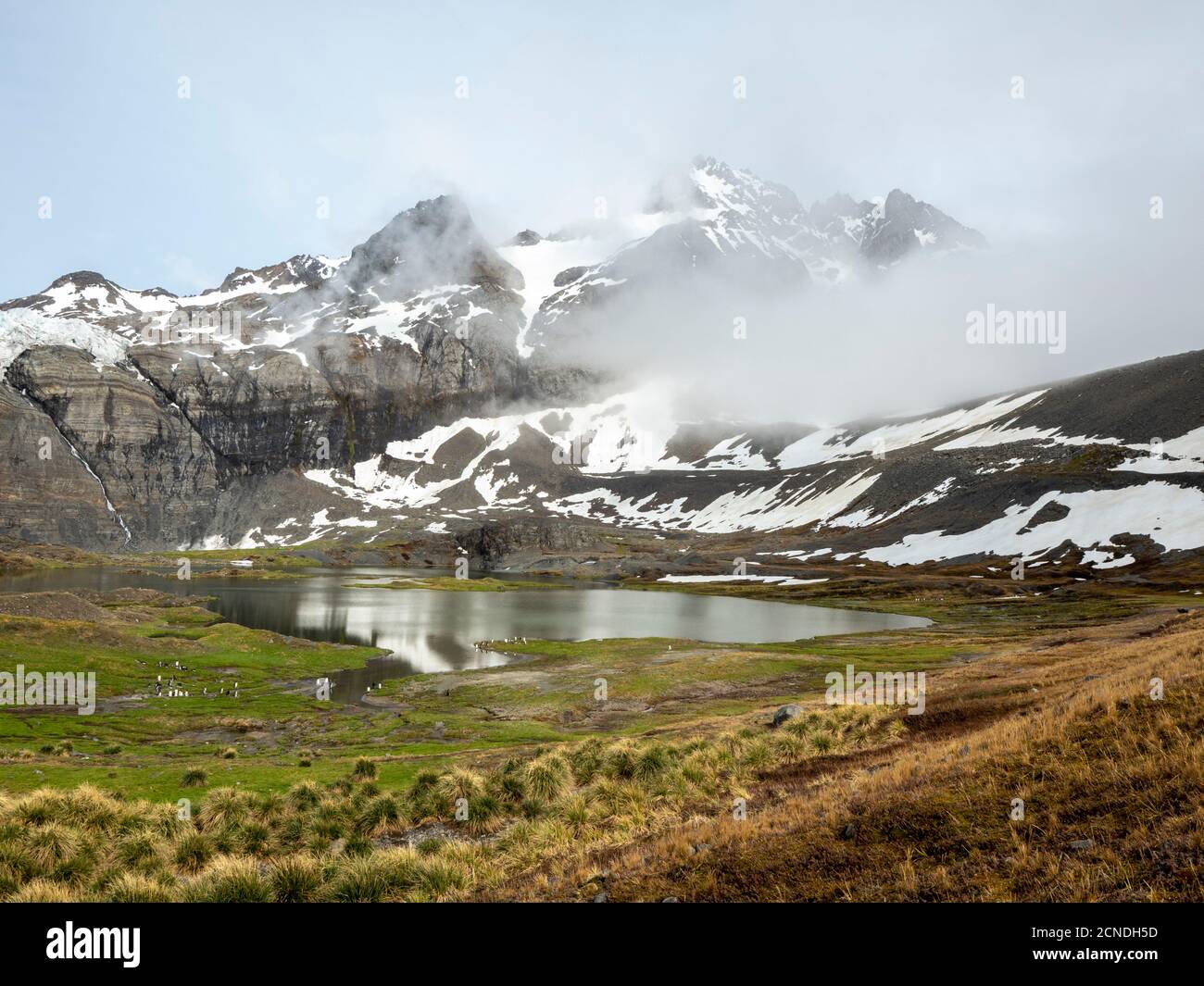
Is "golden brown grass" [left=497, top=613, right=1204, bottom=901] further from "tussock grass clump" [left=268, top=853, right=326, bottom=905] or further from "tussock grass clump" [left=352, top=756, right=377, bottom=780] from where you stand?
"tussock grass clump" [left=352, top=756, right=377, bottom=780]

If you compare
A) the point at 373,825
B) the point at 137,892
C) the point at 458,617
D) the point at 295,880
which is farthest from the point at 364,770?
the point at 458,617

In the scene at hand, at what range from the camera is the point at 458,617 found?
298 feet

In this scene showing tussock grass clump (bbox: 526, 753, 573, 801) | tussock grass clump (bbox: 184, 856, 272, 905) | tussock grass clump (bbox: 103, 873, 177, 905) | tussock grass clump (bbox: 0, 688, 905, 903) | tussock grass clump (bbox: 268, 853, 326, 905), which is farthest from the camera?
tussock grass clump (bbox: 526, 753, 573, 801)

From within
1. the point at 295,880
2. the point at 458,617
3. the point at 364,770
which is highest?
the point at 295,880

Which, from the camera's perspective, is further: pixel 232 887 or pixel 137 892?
pixel 232 887

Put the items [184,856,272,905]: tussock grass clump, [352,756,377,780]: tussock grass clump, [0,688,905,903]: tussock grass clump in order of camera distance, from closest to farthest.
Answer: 1. [184,856,272,905]: tussock grass clump
2. [0,688,905,903]: tussock grass clump
3. [352,756,377,780]: tussock grass clump

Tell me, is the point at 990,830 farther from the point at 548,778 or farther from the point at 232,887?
the point at 548,778

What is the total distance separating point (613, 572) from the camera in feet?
543

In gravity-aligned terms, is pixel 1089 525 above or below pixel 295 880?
above

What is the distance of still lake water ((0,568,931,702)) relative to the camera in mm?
67562

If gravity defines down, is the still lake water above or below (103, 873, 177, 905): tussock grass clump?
below

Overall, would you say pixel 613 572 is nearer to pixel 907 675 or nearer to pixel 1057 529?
pixel 1057 529

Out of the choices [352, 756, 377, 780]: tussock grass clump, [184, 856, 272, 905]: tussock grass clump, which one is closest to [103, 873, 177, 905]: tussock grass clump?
[184, 856, 272, 905]: tussock grass clump
